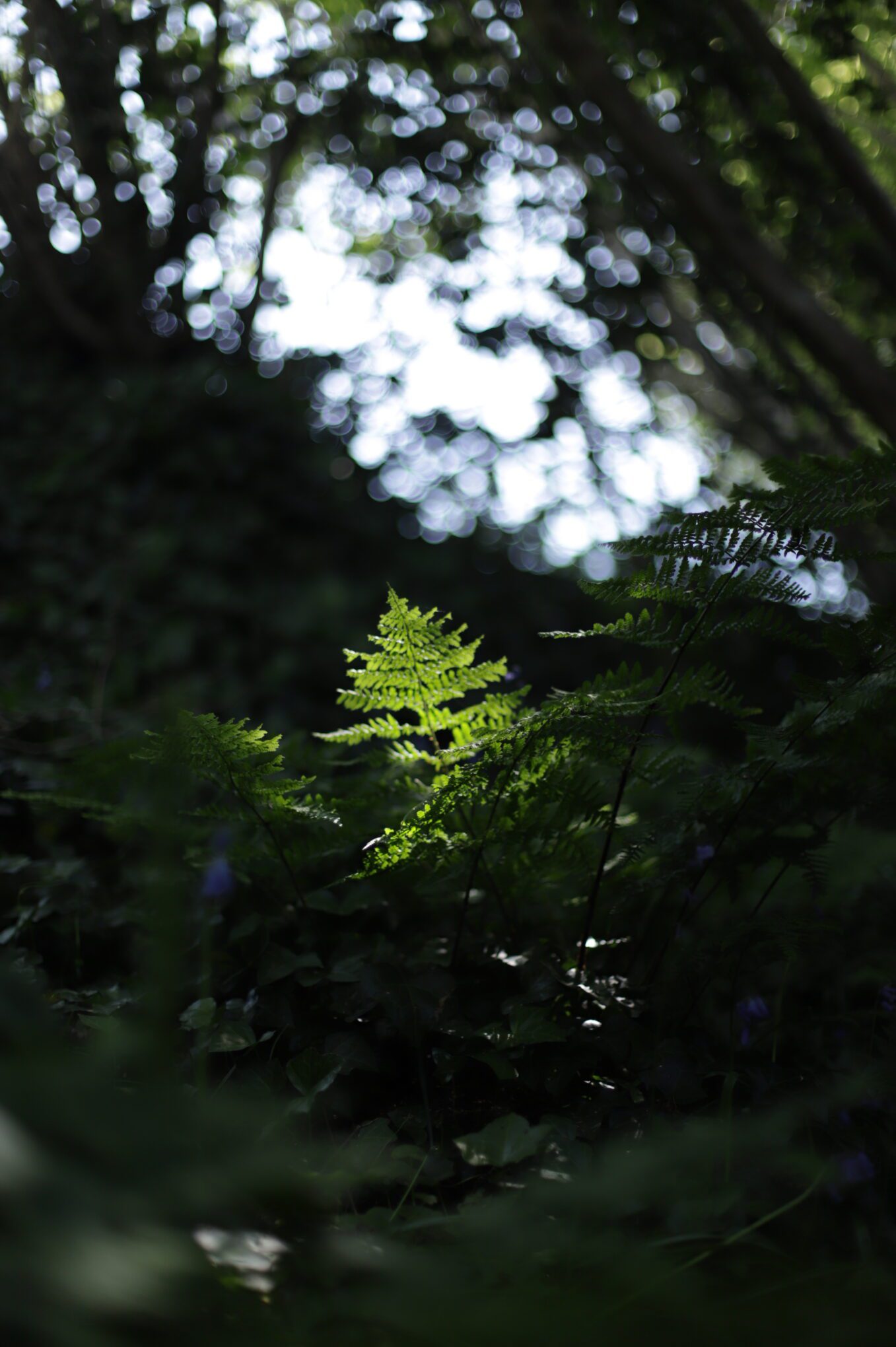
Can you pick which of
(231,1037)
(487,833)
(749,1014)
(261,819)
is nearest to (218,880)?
(261,819)

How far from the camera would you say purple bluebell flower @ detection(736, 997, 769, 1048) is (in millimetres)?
Result: 1235

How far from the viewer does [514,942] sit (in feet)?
4.37

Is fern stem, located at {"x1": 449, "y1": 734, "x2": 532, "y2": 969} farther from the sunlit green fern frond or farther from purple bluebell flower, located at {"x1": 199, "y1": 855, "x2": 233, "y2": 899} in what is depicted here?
purple bluebell flower, located at {"x1": 199, "y1": 855, "x2": 233, "y2": 899}

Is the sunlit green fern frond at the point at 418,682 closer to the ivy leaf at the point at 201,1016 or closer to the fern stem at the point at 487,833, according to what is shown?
the fern stem at the point at 487,833

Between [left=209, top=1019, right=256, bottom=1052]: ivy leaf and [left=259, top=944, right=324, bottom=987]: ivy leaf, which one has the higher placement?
[left=259, top=944, right=324, bottom=987]: ivy leaf

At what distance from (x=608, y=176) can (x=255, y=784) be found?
5.17m

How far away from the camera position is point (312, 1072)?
3.50 ft

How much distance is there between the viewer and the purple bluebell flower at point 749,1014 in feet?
Result: 4.05

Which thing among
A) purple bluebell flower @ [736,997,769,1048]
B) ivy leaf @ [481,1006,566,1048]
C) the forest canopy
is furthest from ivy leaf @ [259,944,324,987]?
purple bluebell flower @ [736,997,769,1048]

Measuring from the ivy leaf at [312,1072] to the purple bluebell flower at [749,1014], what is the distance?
0.62 metres

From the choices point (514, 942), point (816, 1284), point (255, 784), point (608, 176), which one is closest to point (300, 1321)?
point (816, 1284)

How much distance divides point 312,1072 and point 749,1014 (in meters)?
0.66

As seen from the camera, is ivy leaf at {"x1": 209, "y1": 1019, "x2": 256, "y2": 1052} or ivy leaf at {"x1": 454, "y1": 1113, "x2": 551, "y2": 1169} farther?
ivy leaf at {"x1": 209, "y1": 1019, "x2": 256, "y2": 1052}

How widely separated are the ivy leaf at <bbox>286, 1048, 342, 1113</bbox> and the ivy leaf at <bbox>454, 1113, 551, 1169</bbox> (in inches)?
7.9
